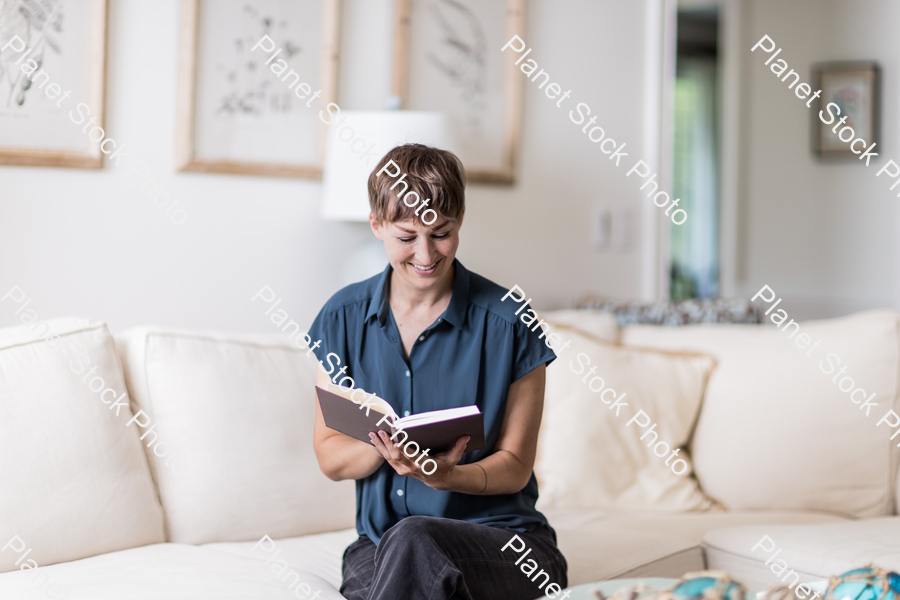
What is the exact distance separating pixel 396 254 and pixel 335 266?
3.46 feet

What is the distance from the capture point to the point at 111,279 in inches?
79.2

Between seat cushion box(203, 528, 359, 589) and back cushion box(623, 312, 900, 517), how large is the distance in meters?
1.00

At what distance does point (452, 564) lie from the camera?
115cm

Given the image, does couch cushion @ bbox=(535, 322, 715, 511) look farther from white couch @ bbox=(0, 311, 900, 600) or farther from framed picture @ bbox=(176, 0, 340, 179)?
framed picture @ bbox=(176, 0, 340, 179)

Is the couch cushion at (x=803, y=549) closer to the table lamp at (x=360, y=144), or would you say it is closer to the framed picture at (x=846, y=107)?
the table lamp at (x=360, y=144)

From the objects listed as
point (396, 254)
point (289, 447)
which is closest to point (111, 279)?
point (289, 447)

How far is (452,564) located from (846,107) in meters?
2.83

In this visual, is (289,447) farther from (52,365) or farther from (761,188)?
(761,188)

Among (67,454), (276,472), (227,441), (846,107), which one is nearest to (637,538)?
(276,472)

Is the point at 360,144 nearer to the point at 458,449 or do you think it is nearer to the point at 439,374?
the point at 439,374

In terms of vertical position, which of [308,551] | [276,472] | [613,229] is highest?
[613,229]

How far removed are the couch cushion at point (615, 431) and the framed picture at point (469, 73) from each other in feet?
2.53

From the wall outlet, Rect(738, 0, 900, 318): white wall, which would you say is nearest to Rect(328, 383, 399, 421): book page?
the wall outlet

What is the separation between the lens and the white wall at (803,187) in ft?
10.5
